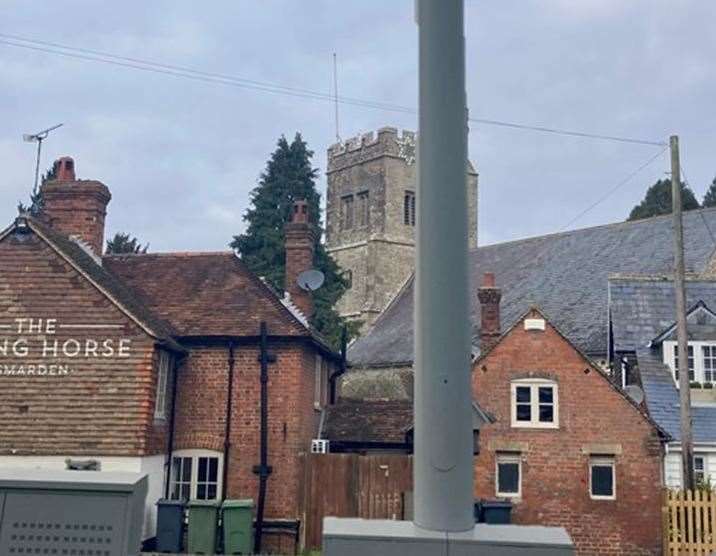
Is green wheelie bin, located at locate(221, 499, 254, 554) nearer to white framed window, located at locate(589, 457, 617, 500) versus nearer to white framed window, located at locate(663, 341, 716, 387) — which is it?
white framed window, located at locate(589, 457, 617, 500)

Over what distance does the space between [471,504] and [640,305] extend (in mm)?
25361

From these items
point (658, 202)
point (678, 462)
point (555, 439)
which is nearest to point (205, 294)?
point (555, 439)

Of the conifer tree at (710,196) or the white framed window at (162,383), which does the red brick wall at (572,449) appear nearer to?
the white framed window at (162,383)

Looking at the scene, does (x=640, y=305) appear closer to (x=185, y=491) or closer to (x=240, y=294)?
(x=240, y=294)

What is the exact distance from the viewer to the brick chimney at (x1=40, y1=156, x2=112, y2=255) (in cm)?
2008

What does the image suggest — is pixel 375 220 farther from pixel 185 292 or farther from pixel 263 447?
pixel 263 447

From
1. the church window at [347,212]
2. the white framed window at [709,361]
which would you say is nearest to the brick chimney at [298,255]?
the white framed window at [709,361]

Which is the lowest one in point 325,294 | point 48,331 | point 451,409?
point 451,409

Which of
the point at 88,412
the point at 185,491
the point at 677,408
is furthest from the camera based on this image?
the point at 677,408

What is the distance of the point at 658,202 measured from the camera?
55.9 m

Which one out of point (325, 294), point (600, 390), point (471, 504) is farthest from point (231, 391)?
point (325, 294)

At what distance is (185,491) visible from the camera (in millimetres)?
18781

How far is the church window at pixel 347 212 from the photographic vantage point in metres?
69.1

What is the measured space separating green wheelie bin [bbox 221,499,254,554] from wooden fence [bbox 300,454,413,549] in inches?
69.0
